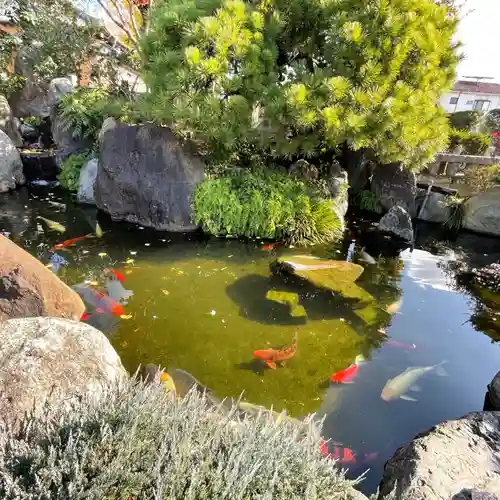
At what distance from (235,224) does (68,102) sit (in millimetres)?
5705

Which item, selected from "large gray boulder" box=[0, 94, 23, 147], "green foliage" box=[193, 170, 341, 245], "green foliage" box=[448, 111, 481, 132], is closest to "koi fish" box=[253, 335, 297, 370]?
"green foliage" box=[193, 170, 341, 245]

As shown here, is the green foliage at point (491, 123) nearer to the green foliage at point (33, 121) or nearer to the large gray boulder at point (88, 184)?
the large gray boulder at point (88, 184)

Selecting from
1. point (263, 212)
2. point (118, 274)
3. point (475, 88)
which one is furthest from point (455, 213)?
point (475, 88)

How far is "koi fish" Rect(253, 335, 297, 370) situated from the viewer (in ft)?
12.1

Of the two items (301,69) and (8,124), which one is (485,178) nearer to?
(301,69)

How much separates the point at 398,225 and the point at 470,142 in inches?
215

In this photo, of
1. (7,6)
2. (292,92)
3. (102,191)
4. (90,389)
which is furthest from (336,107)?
(7,6)

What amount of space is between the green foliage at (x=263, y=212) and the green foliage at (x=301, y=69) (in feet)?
2.81

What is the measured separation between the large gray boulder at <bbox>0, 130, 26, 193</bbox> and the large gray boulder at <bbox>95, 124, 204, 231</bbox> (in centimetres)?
319

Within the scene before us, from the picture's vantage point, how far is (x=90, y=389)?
8.02 ft

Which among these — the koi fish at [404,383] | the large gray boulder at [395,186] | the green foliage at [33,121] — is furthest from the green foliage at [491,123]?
the green foliage at [33,121]

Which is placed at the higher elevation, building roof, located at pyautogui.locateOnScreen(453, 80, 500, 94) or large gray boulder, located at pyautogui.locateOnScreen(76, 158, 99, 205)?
Result: building roof, located at pyautogui.locateOnScreen(453, 80, 500, 94)

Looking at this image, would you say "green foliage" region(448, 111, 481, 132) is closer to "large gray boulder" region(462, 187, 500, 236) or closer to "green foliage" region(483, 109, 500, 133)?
"green foliage" region(483, 109, 500, 133)

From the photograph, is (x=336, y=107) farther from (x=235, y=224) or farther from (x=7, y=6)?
(x=7, y=6)
